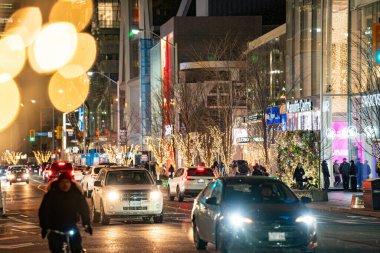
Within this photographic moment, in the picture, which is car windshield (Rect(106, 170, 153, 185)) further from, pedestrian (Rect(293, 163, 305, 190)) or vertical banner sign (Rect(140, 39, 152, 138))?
vertical banner sign (Rect(140, 39, 152, 138))

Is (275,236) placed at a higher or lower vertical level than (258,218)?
lower

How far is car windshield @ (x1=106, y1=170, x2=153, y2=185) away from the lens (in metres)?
26.0

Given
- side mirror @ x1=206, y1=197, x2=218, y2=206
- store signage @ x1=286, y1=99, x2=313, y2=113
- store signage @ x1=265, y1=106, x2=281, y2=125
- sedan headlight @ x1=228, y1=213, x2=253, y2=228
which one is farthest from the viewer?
store signage @ x1=265, y1=106, x2=281, y2=125

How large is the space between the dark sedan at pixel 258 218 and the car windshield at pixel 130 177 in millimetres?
9839

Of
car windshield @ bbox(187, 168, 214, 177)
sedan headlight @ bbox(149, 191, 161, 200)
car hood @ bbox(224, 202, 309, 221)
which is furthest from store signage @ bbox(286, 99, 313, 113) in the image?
car hood @ bbox(224, 202, 309, 221)

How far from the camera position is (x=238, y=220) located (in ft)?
48.4

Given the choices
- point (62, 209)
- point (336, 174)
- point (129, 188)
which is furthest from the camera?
point (336, 174)


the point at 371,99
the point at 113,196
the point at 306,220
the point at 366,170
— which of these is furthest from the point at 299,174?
the point at 306,220

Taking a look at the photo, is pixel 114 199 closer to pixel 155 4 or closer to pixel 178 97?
pixel 178 97

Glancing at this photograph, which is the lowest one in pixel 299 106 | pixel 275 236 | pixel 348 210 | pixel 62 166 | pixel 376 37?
pixel 348 210

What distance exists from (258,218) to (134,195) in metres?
10.6

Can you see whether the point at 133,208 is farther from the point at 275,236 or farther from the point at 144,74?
the point at 144,74

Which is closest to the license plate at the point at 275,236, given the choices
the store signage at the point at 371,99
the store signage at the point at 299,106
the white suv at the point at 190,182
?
the store signage at the point at 371,99

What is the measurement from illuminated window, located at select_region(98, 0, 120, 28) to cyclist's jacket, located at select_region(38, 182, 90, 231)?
561 feet
